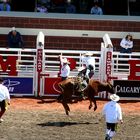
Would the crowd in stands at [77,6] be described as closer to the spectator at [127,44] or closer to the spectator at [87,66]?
the spectator at [127,44]

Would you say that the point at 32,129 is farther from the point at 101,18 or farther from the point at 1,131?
the point at 101,18

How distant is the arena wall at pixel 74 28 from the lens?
1041 inches

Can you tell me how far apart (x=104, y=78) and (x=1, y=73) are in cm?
350

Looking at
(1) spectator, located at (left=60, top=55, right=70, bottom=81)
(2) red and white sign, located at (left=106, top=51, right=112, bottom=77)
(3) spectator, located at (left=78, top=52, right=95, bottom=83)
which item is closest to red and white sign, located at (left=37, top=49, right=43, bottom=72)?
(1) spectator, located at (left=60, top=55, right=70, bottom=81)

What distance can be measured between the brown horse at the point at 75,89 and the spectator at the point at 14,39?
5813 millimetres

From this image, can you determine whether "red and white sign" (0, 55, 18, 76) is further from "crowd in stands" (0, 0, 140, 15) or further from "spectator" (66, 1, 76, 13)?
"spectator" (66, 1, 76, 13)

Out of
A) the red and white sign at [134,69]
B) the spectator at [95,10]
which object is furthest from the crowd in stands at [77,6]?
the red and white sign at [134,69]

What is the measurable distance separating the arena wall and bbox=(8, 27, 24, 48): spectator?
1122 millimetres

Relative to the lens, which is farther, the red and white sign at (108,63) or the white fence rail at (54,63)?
the white fence rail at (54,63)

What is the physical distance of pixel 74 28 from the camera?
26.6 meters

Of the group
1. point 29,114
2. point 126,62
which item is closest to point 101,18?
point 126,62

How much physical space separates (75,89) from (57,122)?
1473mm

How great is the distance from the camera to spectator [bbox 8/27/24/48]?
2514cm

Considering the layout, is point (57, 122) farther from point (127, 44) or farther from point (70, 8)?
point (70, 8)
